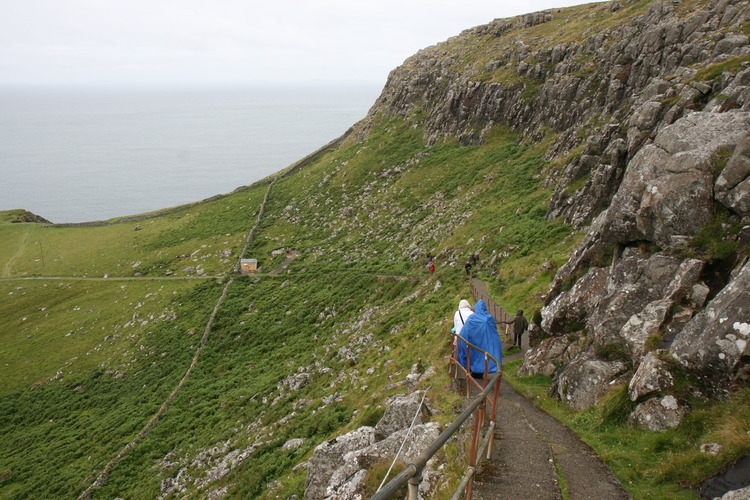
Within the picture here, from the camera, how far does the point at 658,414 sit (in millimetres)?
9094

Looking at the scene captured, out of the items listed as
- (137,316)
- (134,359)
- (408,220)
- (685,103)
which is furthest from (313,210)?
(685,103)

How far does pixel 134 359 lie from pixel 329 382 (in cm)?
2398

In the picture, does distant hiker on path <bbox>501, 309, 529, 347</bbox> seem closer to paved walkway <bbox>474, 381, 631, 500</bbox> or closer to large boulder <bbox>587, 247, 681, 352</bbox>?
large boulder <bbox>587, 247, 681, 352</bbox>

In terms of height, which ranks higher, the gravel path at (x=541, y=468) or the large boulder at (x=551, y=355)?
the gravel path at (x=541, y=468)

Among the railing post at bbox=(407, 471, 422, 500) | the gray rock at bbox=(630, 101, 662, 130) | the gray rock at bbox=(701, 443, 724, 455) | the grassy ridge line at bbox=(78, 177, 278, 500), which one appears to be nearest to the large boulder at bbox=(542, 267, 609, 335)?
the gray rock at bbox=(701, 443, 724, 455)

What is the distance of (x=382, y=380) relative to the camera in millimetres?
20766

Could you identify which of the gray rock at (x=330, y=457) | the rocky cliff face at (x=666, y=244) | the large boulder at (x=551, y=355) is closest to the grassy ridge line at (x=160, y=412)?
the gray rock at (x=330, y=457)

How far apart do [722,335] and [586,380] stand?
12.0 ft

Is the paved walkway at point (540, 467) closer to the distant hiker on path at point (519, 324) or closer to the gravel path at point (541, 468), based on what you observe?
the gravel path at point (541, 468)

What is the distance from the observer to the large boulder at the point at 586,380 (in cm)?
1114

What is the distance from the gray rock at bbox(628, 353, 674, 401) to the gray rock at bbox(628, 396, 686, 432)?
7.8 inches

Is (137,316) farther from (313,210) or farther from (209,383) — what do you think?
(313,210)

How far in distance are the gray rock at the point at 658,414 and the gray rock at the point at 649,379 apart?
0.20 metres

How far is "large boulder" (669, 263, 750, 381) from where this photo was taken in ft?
27.3
